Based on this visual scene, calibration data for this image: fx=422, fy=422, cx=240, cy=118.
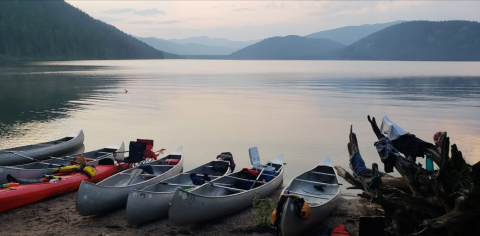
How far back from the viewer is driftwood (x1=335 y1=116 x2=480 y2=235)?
771 cm

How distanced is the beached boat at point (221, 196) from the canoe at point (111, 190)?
83.9 inches

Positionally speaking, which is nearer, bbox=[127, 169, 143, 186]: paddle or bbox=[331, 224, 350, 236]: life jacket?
bbox=[331, 224, 350, 236]: life jacket

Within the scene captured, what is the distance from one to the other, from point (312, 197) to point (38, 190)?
827 cm

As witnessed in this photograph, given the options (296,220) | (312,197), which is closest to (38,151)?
(312,197)

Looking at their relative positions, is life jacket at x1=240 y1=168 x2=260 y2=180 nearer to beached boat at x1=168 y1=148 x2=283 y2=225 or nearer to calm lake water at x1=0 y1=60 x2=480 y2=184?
beached boat at x1=168 y1=148 x2=283 y2=225

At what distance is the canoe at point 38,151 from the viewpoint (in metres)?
16.7

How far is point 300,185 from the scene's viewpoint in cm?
1341

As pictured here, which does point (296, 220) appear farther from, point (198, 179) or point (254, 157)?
point (254, 157)

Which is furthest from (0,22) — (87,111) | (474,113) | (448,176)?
(448,176)

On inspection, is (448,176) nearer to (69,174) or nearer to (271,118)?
(69,174)

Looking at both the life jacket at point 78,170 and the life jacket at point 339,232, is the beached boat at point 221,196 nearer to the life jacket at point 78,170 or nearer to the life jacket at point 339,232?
the life jacket at point 339,232

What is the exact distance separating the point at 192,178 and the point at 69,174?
4.37m

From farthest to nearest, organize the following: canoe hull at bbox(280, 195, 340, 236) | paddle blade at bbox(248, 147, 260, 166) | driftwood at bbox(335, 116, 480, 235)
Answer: paddle blade at bbox(248, 147, 260, 166) → canoe hull at bbox(280, 195, 340, 236) → driftwood at bbox(335, 116, 480, 235)

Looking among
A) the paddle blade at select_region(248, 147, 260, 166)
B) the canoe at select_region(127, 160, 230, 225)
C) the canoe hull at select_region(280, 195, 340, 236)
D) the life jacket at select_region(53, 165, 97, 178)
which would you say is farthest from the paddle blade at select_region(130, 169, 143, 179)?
the canoe hull at select_region(280, 195, 340, 236)
